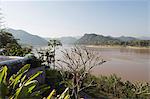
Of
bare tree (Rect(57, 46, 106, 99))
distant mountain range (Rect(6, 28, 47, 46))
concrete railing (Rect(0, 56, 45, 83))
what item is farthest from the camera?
distant mountain range (Rect(6, 28, 47, 46))

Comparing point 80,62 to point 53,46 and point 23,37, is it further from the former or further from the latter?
point 23,37

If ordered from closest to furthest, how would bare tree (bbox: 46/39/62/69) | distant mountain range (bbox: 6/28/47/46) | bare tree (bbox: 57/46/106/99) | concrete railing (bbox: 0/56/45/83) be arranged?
concrete railing (bbox: 0/56/45/83)
bare tree (bbox: 57/46/106/99)
bare tree (bbox: 46/39/62/69)
distant mountain range (bbox: 6/28/47/46)

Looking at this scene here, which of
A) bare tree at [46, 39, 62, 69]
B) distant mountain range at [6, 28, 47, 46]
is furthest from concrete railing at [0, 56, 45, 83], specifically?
distant mountain range at [6, 28, 47, 46]

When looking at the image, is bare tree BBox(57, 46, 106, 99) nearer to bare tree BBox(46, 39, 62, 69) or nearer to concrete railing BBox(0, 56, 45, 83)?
concrete railing BBox(0, 56, 45, 83)

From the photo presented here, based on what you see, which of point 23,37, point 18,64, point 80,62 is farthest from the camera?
point 23,37

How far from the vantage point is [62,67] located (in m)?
7.60

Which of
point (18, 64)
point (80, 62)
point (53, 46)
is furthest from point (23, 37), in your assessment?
point (18, 64)

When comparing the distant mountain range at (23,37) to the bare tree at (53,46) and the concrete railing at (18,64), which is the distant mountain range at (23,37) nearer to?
the bare tree at (53,46)

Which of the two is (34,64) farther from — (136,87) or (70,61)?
(136,87)

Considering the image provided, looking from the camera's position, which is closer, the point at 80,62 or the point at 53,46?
the point at 80,62

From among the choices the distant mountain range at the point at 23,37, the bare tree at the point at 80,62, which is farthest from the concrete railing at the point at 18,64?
the distant mountain range at the point at 23,37

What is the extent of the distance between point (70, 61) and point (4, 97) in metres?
4.99

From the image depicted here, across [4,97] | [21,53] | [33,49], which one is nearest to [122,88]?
[21,53]

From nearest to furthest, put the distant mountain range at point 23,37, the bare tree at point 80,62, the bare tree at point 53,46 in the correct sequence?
the bare tree at point 80,62 < the bare tree at point 53,46 < the distant mountain range at point 23,37
